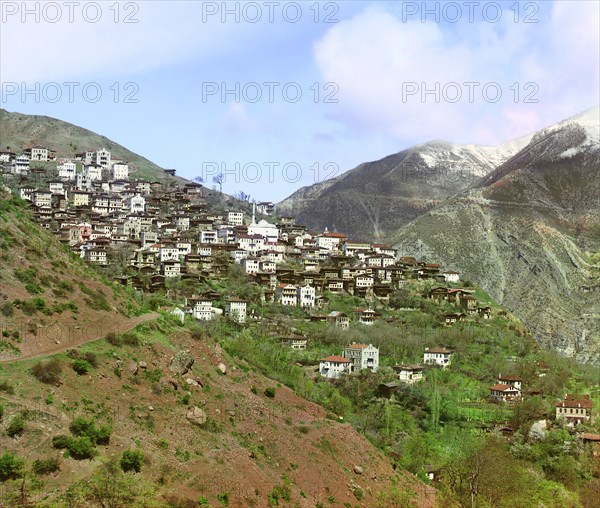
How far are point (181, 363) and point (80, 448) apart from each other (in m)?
7.00

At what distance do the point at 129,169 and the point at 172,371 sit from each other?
93.4 meters

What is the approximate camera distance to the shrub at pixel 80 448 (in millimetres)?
17844

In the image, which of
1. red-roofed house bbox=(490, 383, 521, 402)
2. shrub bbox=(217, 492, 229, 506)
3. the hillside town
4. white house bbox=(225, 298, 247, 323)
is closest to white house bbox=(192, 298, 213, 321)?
the hillside town

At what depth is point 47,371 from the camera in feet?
66.0

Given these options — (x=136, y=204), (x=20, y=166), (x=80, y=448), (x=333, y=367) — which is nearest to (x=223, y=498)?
(x=80, y=448)

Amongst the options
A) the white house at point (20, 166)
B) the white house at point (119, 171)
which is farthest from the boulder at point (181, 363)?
the white house at point (119, 171)

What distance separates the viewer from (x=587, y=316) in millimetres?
90125

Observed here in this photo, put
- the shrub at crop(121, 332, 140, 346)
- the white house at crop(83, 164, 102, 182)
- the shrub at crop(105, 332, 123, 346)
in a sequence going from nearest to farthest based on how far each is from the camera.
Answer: the shrub at crop(105, 332, 123, 346) → the shrub at crop(121, 332, 140, 346) → the white house at crop(83, 164, 102, 182)

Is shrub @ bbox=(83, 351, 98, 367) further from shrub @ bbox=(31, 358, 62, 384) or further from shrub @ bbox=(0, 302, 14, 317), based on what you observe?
shrub @ bbox=(0, 302, 14, 317)

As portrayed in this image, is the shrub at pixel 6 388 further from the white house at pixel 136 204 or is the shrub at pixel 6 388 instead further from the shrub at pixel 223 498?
the white house at pixel 136 204

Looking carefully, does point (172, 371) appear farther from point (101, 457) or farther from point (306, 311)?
point (306, 311)

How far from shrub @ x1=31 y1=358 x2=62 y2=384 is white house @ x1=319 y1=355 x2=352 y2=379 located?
30029 mm

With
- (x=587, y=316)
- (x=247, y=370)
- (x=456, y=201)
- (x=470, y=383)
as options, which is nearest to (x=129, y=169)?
(x=456, y=201)

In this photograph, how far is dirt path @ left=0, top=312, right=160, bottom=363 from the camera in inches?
859
